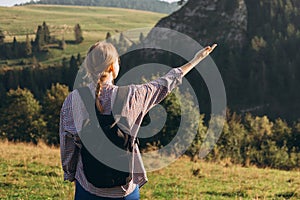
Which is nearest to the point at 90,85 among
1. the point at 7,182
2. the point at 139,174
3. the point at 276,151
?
the point at 139,174

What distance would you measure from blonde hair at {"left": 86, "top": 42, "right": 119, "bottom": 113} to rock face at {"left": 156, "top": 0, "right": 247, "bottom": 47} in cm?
12276

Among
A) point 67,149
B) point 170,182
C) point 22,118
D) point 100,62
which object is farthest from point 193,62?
point 22,118

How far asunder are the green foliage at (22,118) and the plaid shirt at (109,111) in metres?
62.7

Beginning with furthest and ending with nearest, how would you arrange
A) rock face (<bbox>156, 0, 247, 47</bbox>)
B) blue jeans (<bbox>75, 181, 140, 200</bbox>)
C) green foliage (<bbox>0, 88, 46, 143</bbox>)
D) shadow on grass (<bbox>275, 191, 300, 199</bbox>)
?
rock face (<bbox>156, 0, 247, 47</bbox>) < green foliage (<bbox>0, 88, 46, 143</bbox>) < shadow on grass (<bbox>275, 191, 300, 199</bbox>) < blue jeans (<bbox>75, 181, 140, 200</bbox>)

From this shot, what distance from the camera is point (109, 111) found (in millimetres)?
4527

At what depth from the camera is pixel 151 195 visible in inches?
454

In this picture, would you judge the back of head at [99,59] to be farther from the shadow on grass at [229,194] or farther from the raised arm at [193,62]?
the shadow on grass at [229,194]

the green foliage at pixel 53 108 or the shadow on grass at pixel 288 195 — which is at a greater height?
the shadow on grass at pixel 288 195

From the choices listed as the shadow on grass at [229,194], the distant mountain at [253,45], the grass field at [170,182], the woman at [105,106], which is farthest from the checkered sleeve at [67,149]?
the distant mountain at [253,45]

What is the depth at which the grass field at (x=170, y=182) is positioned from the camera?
11548 mm

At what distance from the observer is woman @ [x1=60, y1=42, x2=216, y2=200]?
14.9 ft

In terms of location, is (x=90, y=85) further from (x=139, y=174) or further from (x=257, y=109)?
(x=257, y=109)

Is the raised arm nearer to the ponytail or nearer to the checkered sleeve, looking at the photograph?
the ponytail

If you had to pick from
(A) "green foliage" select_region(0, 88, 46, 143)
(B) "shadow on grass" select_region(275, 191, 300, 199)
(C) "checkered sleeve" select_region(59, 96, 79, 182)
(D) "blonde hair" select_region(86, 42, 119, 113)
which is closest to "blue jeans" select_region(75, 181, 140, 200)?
(C) "checkered sleeve" select_region(59, 96, 79, 182)
